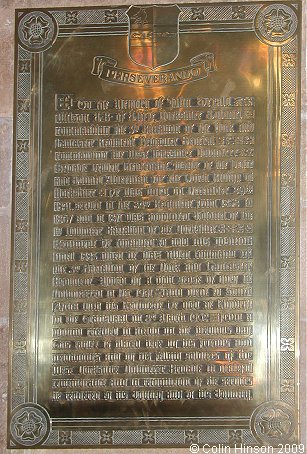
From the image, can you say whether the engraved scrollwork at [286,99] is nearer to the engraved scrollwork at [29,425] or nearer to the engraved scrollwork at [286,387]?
the engraved scrollwork at [286,387]

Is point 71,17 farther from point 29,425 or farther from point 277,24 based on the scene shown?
point 29,425

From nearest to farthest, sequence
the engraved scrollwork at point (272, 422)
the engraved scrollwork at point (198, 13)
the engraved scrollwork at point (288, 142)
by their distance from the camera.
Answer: the engraved scrollwork at point (272, 422), the engraved scrollwork at point (288, 142), the engraved scrollwork at point (198, 13)

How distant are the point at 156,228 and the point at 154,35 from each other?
1238mm

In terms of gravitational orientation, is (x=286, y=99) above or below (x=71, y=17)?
below

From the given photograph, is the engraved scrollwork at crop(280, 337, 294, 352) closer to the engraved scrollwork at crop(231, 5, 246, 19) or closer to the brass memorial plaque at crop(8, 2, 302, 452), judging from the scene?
the brass memorial plaque at crop(8, 2, 302, 452)

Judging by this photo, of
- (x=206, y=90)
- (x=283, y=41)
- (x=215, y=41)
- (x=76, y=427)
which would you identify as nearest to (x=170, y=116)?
(x=206, y=90)

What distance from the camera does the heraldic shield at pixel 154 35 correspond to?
431cm

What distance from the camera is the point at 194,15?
4348 millimetres

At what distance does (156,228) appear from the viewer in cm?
423

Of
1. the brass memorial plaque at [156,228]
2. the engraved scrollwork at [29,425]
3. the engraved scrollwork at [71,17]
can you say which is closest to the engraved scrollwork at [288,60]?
the brass memorial plaque at [156,228]

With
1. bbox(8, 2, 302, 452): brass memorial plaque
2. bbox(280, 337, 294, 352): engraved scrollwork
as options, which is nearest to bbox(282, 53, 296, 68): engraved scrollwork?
bbox(8, 2, 302, 452): brass memorial plaque

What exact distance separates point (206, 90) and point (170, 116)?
28 cm

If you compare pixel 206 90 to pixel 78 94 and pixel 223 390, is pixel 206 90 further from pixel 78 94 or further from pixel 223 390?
pixel 223 390

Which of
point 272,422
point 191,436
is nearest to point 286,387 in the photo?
point 272,422
